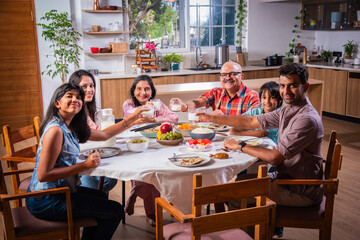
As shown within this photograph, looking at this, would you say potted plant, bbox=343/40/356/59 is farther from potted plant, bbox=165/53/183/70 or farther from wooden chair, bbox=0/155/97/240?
wooden chair, bbox=0/155/97/240

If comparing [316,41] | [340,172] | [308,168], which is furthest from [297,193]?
[316,41]

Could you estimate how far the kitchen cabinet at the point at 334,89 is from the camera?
6.20 meters

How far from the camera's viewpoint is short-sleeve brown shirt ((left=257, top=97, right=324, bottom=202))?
2.17 m

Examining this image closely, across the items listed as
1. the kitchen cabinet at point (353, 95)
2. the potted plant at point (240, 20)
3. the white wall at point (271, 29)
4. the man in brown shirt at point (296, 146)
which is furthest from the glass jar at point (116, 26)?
the man in brown shirt at point (296, 146)

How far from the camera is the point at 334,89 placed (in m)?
6.35

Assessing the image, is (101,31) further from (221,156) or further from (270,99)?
(221,156)

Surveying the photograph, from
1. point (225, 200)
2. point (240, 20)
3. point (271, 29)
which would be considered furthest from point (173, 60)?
point (225, 200)

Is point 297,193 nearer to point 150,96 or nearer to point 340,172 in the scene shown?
point 150,96

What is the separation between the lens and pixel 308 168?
2.23 m

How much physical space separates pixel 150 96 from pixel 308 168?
1.55 metres

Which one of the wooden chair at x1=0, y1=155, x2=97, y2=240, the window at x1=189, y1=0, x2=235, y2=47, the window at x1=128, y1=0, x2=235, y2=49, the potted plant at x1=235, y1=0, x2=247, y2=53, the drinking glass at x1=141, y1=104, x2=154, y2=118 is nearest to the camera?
the wooden chair at x1=0, y1=155, x2=97, y2=240

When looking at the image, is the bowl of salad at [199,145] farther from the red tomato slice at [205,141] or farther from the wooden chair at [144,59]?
the wooden chair at [144,59]

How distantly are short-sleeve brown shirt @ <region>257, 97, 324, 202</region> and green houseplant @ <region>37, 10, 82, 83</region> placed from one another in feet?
13.9

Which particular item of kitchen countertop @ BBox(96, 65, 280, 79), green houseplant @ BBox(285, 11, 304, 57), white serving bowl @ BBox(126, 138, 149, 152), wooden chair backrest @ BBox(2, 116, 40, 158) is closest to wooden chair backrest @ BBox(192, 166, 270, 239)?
white serving bowl @ BBox(126, 138, 149, 152)
